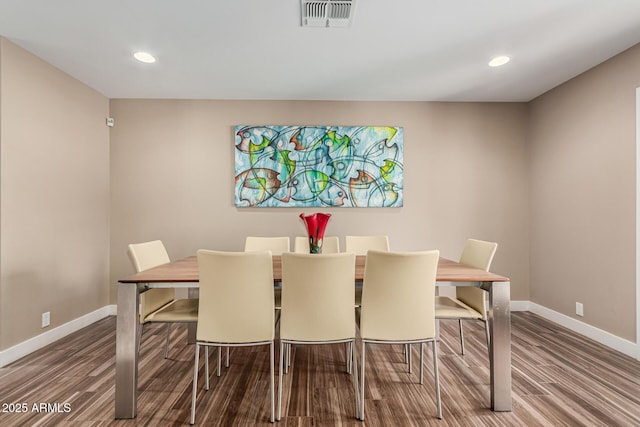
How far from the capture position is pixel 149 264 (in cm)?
234

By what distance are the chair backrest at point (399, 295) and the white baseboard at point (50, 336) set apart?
8.95ft

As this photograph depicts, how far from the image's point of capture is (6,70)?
2521 mm

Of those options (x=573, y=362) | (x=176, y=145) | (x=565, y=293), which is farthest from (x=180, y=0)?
(x=565, y=293)

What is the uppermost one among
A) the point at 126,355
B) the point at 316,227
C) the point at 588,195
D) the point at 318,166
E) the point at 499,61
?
the point at 499,61

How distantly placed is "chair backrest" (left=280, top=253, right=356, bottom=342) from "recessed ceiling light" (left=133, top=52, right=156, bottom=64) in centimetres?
227

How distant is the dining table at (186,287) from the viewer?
1796mm

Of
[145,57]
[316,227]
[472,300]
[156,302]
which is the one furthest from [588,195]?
[145,57]

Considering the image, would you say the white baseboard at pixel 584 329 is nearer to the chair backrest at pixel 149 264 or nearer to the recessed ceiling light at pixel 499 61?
the recessed ceiling light at pixel 499 61

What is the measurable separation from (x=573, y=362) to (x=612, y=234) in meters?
1.17

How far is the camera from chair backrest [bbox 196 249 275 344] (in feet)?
5.68

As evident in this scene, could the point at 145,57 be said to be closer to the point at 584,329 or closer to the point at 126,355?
the point at 126,355

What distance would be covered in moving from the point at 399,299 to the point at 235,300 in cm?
90

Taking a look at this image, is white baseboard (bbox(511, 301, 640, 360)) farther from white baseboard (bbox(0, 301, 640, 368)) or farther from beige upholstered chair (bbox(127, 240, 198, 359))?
beige upholstered chair (bbox(127, 240, 198, 359))

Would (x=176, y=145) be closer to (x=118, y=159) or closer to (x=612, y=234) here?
(x=118, y=159)
